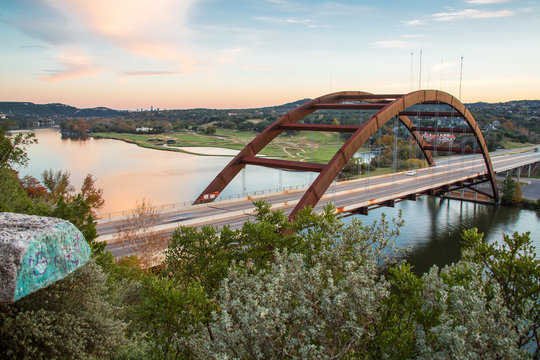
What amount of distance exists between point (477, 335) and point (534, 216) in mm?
43056

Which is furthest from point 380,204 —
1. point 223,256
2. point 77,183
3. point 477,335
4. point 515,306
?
point 77,183

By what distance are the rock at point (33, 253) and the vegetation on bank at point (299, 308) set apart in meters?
1.26

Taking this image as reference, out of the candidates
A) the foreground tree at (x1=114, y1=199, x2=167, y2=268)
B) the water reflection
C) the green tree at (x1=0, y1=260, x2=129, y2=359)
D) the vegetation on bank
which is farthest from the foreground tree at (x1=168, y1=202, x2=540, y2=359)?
the water reflection

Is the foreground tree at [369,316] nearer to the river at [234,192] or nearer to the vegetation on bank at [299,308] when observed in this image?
the vegetation on bank at [299,308]

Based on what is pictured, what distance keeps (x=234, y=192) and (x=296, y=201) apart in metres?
15.5

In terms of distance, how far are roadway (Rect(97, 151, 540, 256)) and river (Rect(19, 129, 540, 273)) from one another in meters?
3.47

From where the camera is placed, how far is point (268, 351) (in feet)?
17.9

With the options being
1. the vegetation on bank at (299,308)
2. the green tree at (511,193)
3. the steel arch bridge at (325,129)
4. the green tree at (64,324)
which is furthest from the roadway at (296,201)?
the green tree at (64,324)

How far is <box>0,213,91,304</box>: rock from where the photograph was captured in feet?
21.2

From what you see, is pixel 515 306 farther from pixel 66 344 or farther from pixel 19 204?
pixel 19 204

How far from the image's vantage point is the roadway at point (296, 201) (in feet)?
73.2

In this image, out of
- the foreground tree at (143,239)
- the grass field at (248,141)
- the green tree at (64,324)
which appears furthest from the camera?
the grass field at (248,141)

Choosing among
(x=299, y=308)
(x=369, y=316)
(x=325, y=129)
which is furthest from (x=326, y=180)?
(x=299, y=308)

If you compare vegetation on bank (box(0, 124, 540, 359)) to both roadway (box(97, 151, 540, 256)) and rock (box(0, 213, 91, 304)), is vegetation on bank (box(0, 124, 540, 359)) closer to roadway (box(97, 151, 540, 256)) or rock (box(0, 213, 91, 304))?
rock (box(0, 213, 91, 304))
